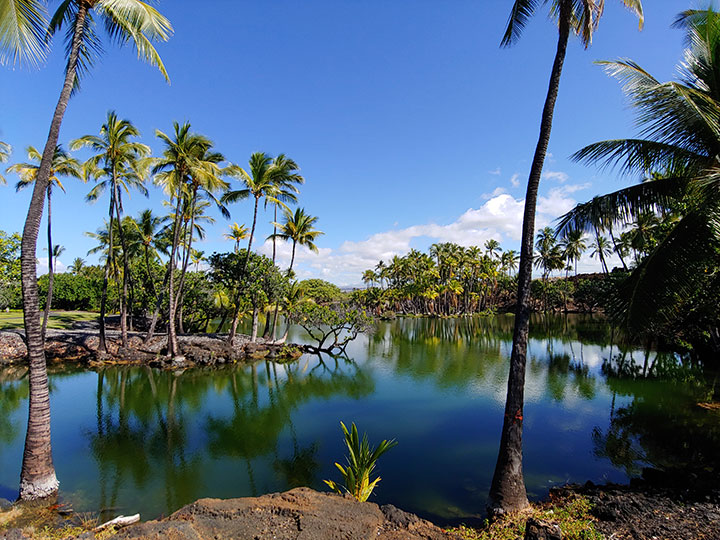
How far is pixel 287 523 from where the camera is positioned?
464 cm

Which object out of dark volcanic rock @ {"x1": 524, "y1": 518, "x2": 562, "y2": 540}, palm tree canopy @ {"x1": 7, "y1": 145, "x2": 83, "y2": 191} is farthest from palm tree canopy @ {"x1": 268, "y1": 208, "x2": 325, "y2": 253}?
dark volcanic rock @ {"x1": 524, "y1": 518, "x2": 562, "y2": 540}

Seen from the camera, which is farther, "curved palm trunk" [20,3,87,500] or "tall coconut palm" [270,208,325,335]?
"tall coconut palm" [270,208,325,335]

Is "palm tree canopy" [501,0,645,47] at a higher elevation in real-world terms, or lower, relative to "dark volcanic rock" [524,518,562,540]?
higher

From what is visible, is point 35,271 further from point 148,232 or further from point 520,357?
point 148,232

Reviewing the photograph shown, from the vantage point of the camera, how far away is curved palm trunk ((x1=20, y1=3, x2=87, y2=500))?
6.14 meters

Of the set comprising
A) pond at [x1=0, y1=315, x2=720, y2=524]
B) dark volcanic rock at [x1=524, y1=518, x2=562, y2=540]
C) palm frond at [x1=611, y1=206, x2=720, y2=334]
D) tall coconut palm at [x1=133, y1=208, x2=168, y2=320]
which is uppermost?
tall coconut palm at [x1=133, y1=208, x2=168, y2=320]

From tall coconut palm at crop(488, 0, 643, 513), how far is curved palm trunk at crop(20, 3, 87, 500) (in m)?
8.27

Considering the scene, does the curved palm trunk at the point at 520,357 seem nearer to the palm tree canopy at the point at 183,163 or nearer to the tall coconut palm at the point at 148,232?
the palm tree canopy at the point at 183,163

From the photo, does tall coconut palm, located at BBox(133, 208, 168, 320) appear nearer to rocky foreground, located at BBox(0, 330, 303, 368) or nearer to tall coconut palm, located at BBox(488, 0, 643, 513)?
rocky foreground, located at BBox(0, 330, 303, 368)

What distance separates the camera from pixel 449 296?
2623 inches

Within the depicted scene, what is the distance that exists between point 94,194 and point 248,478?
21.5 metres

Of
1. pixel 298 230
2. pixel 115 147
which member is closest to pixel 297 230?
pixel 298 230

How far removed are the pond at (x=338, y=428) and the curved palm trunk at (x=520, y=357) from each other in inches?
40.5

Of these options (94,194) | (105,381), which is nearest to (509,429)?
(105,381)
